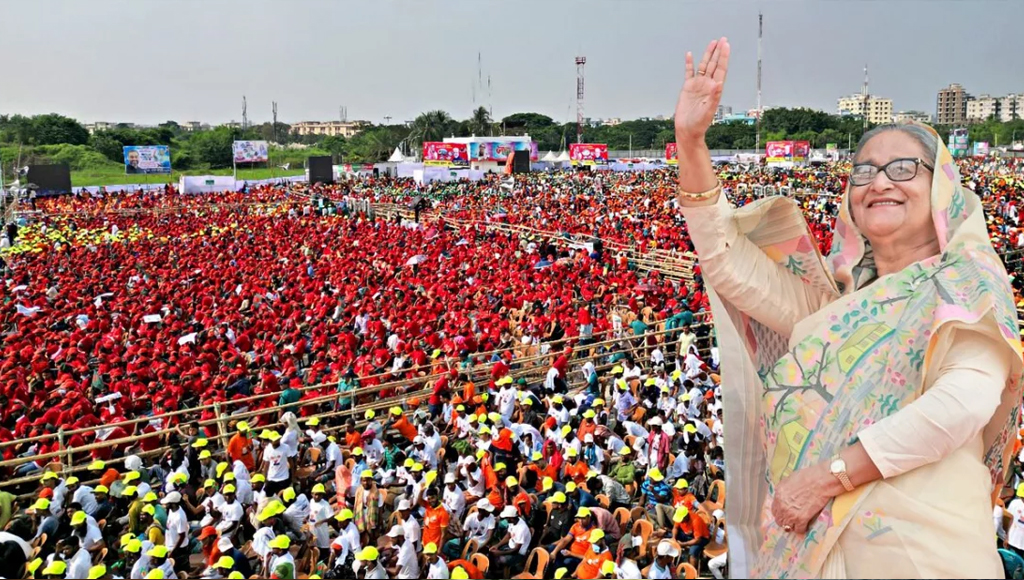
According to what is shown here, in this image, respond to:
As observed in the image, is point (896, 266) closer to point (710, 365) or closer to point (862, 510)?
point (862, 510)

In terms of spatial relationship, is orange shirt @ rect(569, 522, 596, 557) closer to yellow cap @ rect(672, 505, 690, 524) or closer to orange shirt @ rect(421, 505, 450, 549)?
yellow cap @ rect(672, 505, 690, 524)

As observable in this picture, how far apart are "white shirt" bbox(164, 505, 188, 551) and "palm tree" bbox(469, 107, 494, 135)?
228ft

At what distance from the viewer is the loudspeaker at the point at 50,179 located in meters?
38.5

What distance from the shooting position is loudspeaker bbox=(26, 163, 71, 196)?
3847 cm

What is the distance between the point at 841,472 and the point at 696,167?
0.73m

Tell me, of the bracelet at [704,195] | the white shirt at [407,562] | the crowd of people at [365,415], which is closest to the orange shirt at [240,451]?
the crowd of people at [365,415]

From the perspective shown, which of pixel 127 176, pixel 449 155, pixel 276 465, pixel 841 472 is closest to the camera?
pixel 841 472

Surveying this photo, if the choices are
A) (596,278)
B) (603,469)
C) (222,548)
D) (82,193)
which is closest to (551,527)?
(603,469)

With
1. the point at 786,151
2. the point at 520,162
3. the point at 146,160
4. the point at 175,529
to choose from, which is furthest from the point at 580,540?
the point at 786,151

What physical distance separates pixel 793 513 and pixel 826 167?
55.0 metres

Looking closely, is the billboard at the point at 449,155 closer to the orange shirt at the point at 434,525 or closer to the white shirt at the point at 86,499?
the white shirt at the point at 86,499

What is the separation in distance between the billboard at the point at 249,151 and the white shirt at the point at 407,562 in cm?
4403

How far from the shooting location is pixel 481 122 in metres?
75.9

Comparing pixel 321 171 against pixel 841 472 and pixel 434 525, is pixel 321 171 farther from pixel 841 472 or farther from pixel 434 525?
pixel 841 472
